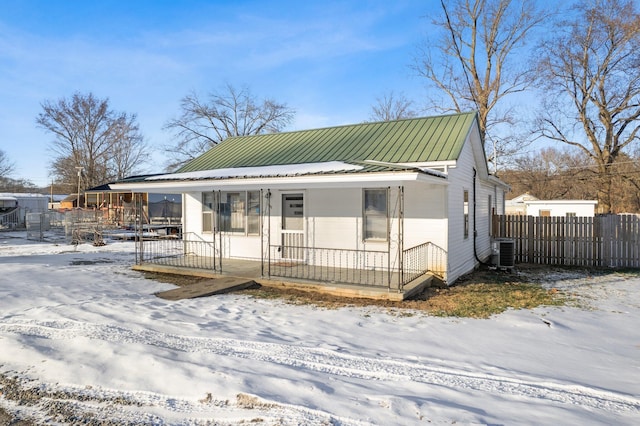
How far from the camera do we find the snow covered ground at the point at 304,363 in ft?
11.1

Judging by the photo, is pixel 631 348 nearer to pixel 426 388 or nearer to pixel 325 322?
pixel 426 388

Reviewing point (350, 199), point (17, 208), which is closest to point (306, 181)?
point (350, 199)

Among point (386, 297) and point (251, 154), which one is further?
point (251, 154)

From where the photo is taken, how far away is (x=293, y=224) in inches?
434

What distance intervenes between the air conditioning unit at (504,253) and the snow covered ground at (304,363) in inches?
188

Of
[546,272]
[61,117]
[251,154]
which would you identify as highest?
[61,117]

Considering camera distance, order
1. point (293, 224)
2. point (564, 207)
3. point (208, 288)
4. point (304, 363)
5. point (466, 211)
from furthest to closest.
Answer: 1. point (564, 207)
2. point (466, 211)
3. point (293, 224)
4. point (208, 288)
5. point (304, 363)

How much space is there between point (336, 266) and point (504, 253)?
5.82m

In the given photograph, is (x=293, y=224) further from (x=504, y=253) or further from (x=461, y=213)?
(x=504, y=253)

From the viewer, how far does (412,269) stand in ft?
29.8

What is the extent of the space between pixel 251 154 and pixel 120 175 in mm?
40820

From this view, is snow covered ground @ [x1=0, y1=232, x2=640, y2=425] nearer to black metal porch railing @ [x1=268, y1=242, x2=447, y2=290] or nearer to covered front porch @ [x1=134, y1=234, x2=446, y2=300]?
covered front porch @ [x1=134, y1=234, x2=446, y2=300]

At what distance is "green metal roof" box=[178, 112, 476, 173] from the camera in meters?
9.92

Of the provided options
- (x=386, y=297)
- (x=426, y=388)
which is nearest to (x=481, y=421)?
(x=426, y=388)
